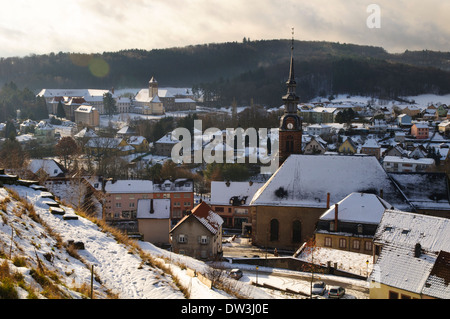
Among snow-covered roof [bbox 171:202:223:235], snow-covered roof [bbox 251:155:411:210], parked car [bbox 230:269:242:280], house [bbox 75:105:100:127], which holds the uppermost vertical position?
house [bbox 75:105:100:127]

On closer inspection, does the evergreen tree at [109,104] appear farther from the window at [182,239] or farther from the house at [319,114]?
the window at [182,239]

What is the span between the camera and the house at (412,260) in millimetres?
13992

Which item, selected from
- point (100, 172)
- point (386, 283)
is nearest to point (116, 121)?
point (100, 172)

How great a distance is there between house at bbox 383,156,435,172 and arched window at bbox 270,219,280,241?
2818 centimetres

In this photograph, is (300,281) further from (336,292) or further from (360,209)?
(360,209)

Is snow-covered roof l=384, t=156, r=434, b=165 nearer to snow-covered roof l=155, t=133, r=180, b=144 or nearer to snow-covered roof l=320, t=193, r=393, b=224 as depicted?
snow-covered roof l=155, t=133, r=180, b=144

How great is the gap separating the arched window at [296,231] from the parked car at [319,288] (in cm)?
863

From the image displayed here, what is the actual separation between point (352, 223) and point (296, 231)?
388 centimetres

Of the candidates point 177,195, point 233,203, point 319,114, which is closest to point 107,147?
point 177,195

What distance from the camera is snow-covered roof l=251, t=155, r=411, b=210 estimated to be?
82.4ft

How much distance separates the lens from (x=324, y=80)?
12419cm

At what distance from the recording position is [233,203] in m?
34.0

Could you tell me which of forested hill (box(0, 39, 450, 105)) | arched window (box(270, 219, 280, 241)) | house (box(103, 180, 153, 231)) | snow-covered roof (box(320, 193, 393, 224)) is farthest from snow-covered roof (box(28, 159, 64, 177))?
forested hill (box(0, 39, 450, 105))
